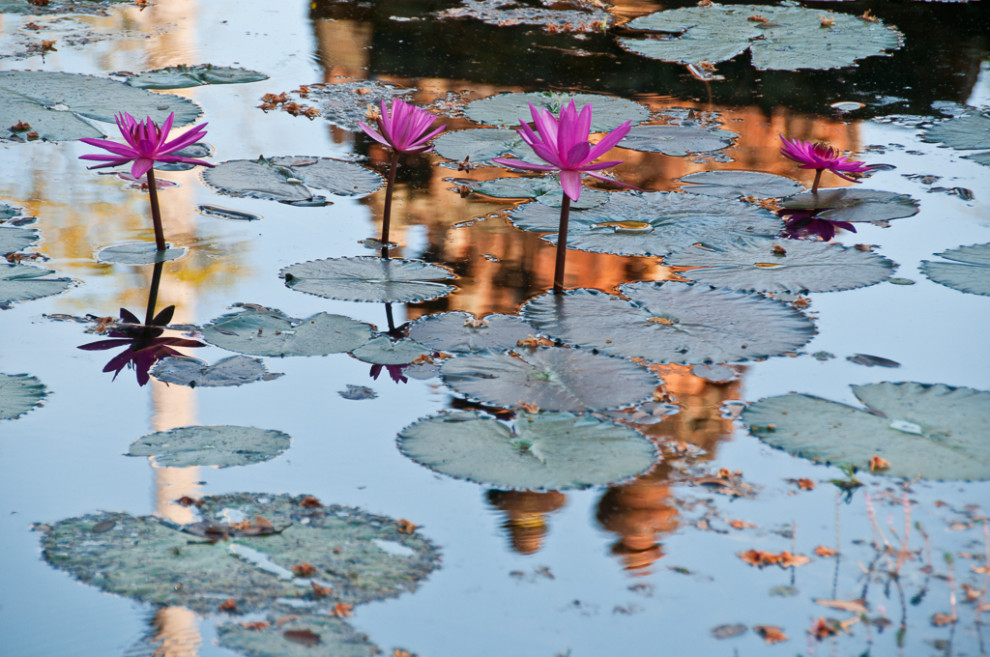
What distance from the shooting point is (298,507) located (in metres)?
1.86

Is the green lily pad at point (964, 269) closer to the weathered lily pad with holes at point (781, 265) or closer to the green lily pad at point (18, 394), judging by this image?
the weathered lily pad with holes at point (781, 265)

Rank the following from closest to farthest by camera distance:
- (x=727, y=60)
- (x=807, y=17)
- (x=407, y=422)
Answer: (x=407, y=422)
(x=727, y=60)
(x=807, y=17)

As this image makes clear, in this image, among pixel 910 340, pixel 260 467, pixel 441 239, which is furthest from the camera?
pixel 441 239

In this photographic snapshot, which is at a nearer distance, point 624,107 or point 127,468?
point 127,468

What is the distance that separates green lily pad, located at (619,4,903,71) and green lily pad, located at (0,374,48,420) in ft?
12.9

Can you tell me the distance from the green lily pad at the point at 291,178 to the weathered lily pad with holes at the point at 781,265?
49.4 inches

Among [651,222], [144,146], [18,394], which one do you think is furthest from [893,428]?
[144,146]

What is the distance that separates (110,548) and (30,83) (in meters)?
3.34

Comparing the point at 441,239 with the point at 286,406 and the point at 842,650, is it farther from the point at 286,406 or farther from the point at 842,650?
the point at 842,650

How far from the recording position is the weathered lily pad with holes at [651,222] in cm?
308

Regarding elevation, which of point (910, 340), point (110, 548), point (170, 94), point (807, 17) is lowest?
point (110, 548)

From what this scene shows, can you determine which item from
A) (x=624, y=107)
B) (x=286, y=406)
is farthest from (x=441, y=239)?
(x=624, y=107)

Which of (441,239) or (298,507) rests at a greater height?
(441,239)

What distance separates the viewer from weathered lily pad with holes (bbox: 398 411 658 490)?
1.94 m
